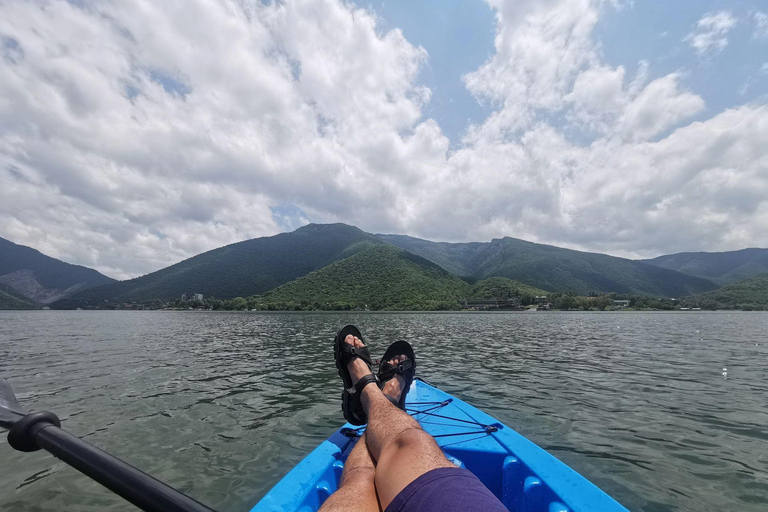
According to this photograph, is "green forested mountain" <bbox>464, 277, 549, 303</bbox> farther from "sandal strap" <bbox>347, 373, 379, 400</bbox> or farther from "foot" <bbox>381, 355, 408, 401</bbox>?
"sandal strap" <bbox>347, 373, 379, 400</bbox>

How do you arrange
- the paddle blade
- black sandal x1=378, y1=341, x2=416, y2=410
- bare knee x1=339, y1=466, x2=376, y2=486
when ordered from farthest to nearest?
black sandal x1=378, y1=341, x2=416, y2=410, bare knee x1=339, y1=466, x2=376, y2=486, the paddle blade

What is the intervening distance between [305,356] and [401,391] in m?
14.5

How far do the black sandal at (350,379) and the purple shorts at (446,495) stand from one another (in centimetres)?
286

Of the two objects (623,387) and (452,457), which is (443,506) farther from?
(623,387)

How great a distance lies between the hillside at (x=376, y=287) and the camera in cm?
11888

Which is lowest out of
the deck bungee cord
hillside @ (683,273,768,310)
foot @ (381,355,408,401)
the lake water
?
the lake water

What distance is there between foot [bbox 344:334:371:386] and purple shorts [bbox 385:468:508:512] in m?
3.30

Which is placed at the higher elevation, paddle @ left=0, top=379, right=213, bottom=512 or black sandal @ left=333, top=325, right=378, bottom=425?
→ paddle @ left=0, top=379, right=213, bottom=512

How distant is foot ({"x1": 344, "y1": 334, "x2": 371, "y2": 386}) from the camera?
5.57 m

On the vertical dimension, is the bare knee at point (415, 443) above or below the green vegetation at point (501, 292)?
below

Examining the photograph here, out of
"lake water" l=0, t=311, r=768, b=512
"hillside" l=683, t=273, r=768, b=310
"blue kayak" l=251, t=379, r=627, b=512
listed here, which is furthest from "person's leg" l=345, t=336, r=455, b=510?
"hillside" l=683, t=273, r=768, b=310

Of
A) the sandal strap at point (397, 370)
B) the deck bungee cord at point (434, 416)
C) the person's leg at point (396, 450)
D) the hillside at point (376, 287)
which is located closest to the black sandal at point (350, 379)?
the deck bungee cord at point (434, 416)

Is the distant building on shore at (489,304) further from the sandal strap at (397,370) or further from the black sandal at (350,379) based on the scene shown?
the black sandal at (350,379)

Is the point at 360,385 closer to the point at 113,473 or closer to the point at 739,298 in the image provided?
the point at 113,473
